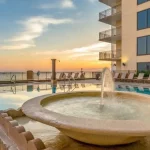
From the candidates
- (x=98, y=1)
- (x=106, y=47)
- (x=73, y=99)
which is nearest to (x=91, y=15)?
(x=98, y=1)

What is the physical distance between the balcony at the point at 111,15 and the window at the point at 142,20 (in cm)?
259

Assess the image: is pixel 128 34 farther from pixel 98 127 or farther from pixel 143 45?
pixel 98 127

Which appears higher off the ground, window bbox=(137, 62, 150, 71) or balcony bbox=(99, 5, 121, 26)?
balcony bbox=(99, 5, 121, 26)

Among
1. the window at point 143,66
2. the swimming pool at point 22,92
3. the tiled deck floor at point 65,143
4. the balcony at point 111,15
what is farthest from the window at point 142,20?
the tiled deck floor at point 65,143

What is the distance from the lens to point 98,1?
67.2 feet

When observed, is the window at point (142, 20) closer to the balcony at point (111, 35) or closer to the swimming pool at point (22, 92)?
the balcony at point (111, 35)

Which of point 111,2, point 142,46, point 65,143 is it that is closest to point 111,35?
point 142,46

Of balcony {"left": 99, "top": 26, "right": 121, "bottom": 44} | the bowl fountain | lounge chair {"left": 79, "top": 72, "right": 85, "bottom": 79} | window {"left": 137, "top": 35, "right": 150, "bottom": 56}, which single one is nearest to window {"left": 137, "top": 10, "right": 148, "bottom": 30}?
window {"left": 137, "top": 35, "right": 150, "bottom": 56}

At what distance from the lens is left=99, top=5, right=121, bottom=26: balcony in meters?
19.3

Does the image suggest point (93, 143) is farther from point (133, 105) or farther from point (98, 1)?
point (98, 1)

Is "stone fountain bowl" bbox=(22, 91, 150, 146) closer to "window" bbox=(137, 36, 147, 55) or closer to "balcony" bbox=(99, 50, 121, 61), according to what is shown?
"window" bbox=(137, 36, 147, 55)

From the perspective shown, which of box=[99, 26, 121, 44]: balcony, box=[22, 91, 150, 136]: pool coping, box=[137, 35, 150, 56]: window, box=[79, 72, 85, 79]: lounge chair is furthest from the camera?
box=[99, 26, 121, 44]: balcony

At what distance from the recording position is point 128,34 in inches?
706

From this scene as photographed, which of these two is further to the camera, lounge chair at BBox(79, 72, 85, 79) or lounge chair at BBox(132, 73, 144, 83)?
lounge chair at BBox(79, 72, 85, 79)
